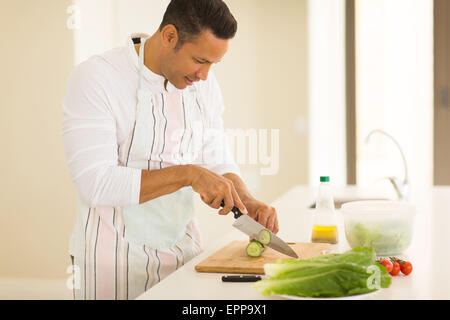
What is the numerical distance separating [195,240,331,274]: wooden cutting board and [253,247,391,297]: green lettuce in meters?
0.22

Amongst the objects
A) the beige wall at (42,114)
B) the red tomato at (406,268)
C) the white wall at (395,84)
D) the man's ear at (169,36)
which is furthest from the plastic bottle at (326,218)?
the white wall at (395,84)

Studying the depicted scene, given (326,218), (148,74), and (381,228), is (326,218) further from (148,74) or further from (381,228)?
(148,74)

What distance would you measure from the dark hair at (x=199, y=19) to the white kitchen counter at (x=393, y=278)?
0.57 meters

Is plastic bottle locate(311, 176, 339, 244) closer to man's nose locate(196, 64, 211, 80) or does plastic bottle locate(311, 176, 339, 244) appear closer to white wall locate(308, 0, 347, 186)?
man's nose locate(196, 64, 211, 80)

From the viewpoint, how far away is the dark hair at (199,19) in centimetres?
147

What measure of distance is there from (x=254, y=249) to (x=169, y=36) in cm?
61

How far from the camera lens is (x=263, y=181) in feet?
12.3

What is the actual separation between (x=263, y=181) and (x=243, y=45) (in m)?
0.91

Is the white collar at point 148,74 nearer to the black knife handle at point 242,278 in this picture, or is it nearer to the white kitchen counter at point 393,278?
the white kitchen counter at point 393,278

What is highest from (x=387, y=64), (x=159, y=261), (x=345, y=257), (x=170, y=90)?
(x=387, y=64)
